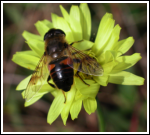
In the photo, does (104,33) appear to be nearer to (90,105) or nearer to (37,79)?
(90,105)

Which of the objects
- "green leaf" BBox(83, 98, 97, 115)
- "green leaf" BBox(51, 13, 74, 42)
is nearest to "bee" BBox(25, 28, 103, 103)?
"green leaf" BBox(51, 13, 74, 42)

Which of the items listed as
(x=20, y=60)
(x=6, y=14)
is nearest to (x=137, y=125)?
(x=20, y=60)

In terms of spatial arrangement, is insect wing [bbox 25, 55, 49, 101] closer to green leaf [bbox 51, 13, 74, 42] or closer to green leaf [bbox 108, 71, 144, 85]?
green leaf [bbox 51, 13, 74, 42]

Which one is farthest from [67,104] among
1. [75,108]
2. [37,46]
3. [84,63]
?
[37,46]

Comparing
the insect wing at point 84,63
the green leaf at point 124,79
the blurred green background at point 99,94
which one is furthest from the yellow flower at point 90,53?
the blurred green background at point 99,94

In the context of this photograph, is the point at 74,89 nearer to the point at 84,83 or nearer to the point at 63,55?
the point at 84,83
